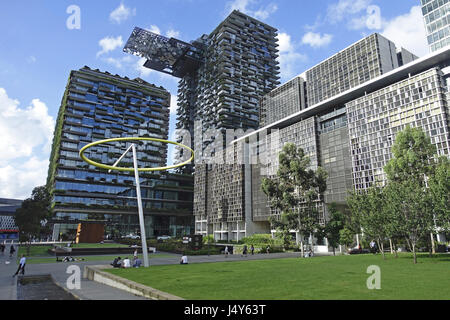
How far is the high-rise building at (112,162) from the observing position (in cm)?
9756

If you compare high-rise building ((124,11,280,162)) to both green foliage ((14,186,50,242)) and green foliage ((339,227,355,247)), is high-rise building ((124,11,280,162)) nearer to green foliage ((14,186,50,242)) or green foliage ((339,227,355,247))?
green foliage ((14,186,50,242))

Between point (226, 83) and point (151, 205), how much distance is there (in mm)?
58995

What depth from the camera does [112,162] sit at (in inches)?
4230

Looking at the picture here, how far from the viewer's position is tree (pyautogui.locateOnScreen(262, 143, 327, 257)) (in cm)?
4019

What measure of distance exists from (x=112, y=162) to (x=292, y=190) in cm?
8337

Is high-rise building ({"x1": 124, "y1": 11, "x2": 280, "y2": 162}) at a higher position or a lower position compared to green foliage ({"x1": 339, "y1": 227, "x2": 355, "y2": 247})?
higher

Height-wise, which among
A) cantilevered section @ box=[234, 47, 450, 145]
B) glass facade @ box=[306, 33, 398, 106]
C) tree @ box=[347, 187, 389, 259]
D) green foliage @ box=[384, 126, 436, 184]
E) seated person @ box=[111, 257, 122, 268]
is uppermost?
glass facade @ box=[306, 33, 398, 106]

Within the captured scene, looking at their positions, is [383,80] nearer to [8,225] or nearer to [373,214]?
[373,214]

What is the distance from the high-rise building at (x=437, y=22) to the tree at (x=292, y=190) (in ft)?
210

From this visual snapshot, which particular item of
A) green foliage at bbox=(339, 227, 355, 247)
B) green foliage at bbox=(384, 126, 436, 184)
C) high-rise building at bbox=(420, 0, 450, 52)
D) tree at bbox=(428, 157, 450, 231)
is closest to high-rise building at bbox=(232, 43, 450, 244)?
green foliage at bbox=(384, 126, 436, 184)

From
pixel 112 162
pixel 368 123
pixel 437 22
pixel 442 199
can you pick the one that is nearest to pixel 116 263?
pixel 442 199

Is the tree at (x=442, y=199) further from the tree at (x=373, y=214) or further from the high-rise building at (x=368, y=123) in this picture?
the high-rise building at (x=368, y=123)

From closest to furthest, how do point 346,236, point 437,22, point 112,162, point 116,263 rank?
point 116,263
point 346,236
point 437,22
point 112,162

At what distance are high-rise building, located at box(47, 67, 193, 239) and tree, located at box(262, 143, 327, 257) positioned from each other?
73560 mm
